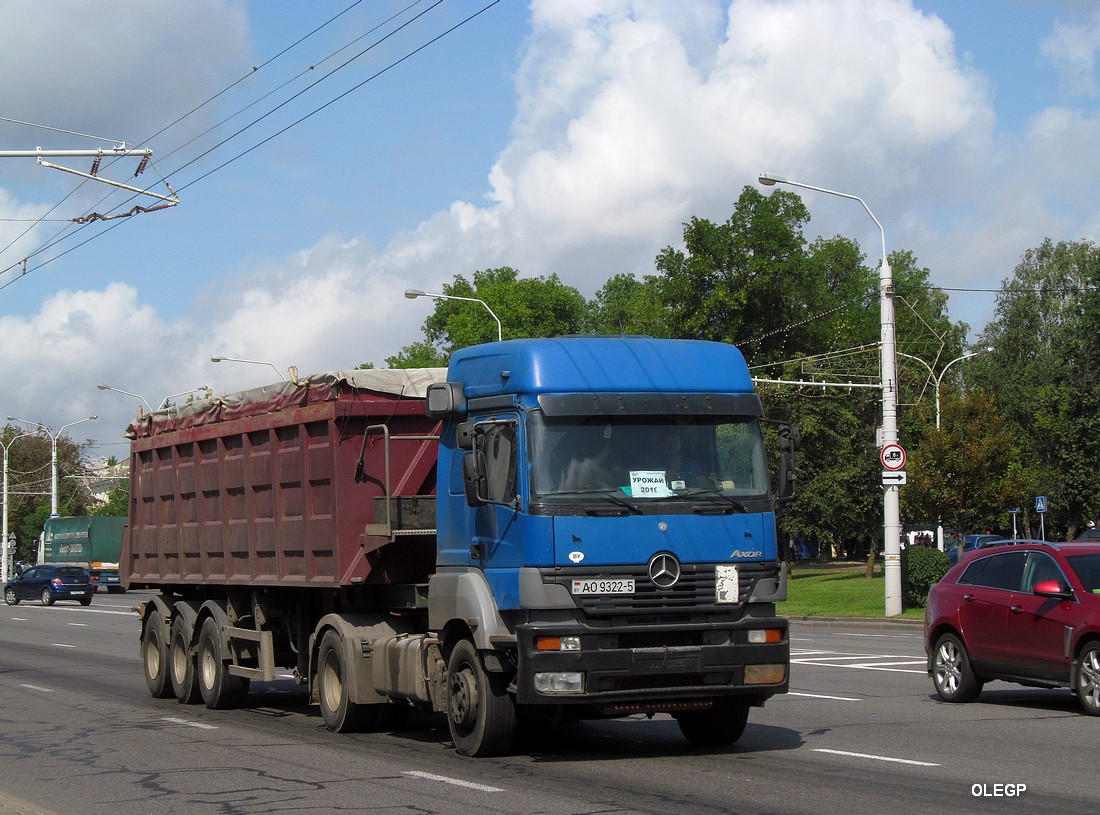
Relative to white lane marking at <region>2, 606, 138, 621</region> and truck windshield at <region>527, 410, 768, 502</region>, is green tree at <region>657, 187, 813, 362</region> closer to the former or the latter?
white lane marking at <region>2, 606, 138, 621</region>

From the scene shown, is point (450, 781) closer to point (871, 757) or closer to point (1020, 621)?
point (871, 757)

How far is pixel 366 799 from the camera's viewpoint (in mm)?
9320

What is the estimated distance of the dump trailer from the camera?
10289mm

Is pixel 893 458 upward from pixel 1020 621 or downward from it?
upward

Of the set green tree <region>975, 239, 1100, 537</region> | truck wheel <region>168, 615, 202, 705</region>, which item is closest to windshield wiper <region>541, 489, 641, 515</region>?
truck wheel <region>168, 615, 202, 705</region>

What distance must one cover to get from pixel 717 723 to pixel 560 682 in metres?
2.03

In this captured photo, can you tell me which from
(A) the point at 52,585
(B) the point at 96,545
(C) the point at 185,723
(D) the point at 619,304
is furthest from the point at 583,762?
(D) the point at 619,304

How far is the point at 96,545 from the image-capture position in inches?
2594

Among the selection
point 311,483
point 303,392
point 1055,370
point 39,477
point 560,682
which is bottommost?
point 560,682

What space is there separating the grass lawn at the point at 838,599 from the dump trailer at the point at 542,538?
63.2 ft

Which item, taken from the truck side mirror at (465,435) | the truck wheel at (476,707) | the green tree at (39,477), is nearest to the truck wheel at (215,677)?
the truck wheel at (476,707)

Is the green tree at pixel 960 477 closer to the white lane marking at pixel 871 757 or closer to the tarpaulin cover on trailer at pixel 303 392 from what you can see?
the tarpaulin cover on trailer at pixel 303 392

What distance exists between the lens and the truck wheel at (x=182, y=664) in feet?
54.4

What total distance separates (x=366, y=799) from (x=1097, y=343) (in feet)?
243
